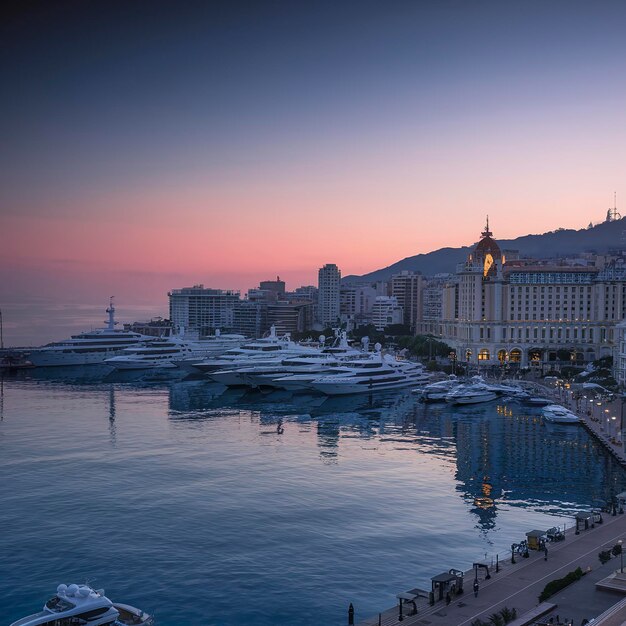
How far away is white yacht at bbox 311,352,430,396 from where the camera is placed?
7962 cm

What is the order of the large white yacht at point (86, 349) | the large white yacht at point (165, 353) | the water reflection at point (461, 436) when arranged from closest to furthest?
the water reflection at point (461, 436) → the large white yacht at point (165, 353) → the large white yacht at point (86, 349)

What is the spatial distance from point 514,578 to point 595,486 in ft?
63.0

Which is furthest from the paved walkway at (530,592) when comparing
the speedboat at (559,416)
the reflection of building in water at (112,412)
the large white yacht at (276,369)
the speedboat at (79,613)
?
the large white yacht at (276,369)

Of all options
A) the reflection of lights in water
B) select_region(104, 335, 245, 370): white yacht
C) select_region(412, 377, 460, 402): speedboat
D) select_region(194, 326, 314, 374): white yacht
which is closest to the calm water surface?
the reflection of lights in water

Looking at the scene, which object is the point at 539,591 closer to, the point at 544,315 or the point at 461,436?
the point at 461,436

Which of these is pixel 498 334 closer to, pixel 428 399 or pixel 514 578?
pixel 428 399

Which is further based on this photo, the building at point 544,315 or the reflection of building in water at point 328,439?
the building at point 544,315

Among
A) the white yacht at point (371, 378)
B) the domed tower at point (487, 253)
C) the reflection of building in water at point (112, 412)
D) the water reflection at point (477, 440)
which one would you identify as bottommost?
the water reflection at point (477, 440)

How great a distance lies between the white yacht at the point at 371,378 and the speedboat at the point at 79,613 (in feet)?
189

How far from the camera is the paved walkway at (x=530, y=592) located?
20.5m

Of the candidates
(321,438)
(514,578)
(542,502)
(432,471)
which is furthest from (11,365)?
(514,578)

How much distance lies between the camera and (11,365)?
110m

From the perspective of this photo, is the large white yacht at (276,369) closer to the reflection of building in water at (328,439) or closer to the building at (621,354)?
the reflection of building in water at (328,439)

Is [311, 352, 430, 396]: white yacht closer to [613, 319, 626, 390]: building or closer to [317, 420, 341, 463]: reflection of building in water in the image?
[317, 420, 341, 463]: reflection of building in water
